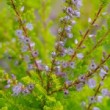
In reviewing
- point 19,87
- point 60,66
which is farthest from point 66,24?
point 19,87

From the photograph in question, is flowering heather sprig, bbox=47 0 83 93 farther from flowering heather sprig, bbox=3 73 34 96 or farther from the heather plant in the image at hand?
flowering heather sprig, bbox=3 73 34 96

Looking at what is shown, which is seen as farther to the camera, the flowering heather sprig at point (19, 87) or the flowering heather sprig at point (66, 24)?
the flowering heather sprig at point (19, 87)

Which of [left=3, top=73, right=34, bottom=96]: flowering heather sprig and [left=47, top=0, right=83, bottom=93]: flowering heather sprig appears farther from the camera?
[left=3, top=73, right=34, bottom=96]: flowering heather sprig

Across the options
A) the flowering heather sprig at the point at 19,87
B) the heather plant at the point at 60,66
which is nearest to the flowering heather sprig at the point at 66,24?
the heather plant at the point at 60,66

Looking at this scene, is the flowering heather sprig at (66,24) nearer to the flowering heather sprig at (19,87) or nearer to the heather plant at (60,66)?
the heather plant at (60,66)

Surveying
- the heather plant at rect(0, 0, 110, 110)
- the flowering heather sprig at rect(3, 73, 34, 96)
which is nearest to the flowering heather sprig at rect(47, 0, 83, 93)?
the heather plant at rect(0, 0, 110, 110)

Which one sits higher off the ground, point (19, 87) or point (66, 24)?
point (66, 24)

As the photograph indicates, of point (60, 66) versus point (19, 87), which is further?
point (60, 66)

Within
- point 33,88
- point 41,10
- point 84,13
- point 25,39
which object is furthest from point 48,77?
point 84,13

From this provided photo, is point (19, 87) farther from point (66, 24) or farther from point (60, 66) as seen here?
point (66, 24)

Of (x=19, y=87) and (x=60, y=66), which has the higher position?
(x=60, y=66)

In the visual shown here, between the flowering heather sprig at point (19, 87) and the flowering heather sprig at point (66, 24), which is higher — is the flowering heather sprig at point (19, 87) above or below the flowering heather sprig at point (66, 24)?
below

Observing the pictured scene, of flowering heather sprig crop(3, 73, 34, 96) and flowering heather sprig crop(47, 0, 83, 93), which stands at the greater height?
flowering heather sprig crop(47, 0, 83, 93)
